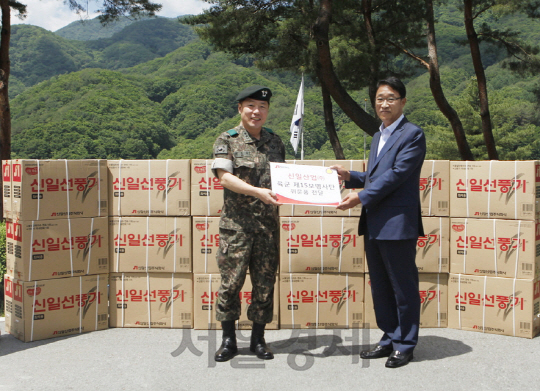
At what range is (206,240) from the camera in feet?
13.9

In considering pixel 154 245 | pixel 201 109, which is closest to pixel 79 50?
pixel 201 109

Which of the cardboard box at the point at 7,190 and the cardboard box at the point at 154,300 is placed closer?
the cardboard box at the point at 7,190

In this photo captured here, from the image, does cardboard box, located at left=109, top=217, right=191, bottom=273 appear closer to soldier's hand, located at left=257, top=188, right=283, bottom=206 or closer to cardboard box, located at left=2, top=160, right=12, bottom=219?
cardboard box, located at left=2, top=160, right=12, bottom=219

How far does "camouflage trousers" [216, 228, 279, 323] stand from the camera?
137 inches

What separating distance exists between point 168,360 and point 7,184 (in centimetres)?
196

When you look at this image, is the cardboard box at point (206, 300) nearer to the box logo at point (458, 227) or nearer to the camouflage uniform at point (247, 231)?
the camouflage uniform at point (247, 231)

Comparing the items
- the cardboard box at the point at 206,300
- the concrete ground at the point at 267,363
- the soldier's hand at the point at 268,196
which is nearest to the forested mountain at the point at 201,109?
the cardboard box at the point at 206,300

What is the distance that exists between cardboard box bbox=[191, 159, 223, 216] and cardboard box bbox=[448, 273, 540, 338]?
1.98m

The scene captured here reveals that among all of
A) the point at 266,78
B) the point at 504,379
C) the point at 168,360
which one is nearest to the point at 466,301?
the point at 504,379

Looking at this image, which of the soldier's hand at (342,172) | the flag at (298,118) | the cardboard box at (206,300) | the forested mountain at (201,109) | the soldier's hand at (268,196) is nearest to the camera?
the soldier's hand at (268,196)

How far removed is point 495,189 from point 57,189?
340 centimetres

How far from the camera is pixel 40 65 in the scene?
8362 cm

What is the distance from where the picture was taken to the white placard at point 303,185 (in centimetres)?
329

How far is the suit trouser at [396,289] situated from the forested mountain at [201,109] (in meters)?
35.8
